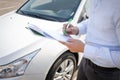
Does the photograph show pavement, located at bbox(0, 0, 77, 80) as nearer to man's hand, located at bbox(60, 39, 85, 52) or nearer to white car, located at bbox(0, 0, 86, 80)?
white car, located at bbox(0, 0, 86, 80)

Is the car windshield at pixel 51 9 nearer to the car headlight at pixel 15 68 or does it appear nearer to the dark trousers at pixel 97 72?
the car headlight at pixel 15 68

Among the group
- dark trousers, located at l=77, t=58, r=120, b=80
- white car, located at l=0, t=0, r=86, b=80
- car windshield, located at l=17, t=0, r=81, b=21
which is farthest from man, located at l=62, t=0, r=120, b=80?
car windshield, located at l=17, t=0, r=81, b=21

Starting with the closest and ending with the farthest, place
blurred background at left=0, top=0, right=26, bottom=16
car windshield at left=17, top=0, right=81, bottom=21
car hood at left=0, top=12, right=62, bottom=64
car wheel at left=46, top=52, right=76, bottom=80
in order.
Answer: car hood at left=0, top=12, right=62, bottom=64 < car wheel at left=46, top=52, right=76, bottom=80 < car windshield at left=17, top=0, right=81, bottom=21 < blurred background at left=0, top=0, right=26, bottom=16

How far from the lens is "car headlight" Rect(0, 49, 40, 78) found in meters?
2.72

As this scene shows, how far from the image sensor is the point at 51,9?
384 centimetres

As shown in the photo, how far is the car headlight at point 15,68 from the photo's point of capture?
8.92 ft

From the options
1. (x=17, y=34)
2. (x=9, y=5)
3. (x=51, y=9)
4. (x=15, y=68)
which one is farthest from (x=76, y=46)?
(x=9, y=5)

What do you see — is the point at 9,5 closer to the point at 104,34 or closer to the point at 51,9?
the point at 51,9

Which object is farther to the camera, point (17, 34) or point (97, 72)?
point (17, 34)

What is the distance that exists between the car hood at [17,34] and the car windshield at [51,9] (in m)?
0.15

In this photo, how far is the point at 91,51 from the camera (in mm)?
1583

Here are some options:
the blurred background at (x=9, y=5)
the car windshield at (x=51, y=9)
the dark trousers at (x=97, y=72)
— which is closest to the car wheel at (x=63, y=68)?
the car windshield at (x=51, y=9)

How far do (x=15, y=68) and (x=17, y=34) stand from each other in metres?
0.59

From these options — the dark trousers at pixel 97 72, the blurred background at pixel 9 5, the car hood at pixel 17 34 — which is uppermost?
the blurred background at pixel 9 5
